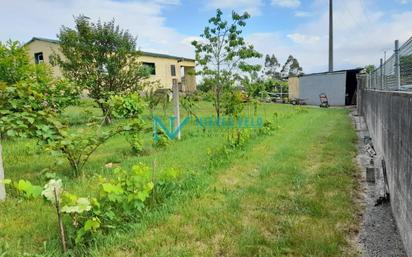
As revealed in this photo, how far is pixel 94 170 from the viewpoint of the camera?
15.8 ft

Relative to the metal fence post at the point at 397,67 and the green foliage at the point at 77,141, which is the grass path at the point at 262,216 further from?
the green foliage at the point at 77,141

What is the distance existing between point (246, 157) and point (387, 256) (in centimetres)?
339

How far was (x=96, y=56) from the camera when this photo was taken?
34.8ft

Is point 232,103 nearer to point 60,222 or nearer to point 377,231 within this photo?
point 377,231

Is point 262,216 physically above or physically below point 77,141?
below

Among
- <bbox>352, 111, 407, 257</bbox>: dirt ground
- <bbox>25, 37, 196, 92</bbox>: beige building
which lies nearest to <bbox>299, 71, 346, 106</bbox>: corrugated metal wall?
<bbox>25, 37, 196, 92</bbox>: beige building

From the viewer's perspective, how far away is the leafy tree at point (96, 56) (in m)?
10.4

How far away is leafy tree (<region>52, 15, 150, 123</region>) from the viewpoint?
34.2ft

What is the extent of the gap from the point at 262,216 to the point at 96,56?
9.09 meters

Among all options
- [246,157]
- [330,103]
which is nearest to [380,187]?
[246,157]

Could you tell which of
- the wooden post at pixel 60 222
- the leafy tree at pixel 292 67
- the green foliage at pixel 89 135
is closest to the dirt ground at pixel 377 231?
the wooden post at pixel 60 222

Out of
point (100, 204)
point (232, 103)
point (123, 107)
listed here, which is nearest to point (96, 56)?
point (232, 103)

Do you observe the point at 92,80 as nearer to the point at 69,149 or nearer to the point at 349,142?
the point at 69,149

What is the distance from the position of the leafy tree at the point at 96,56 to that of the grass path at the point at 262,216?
6.85m
